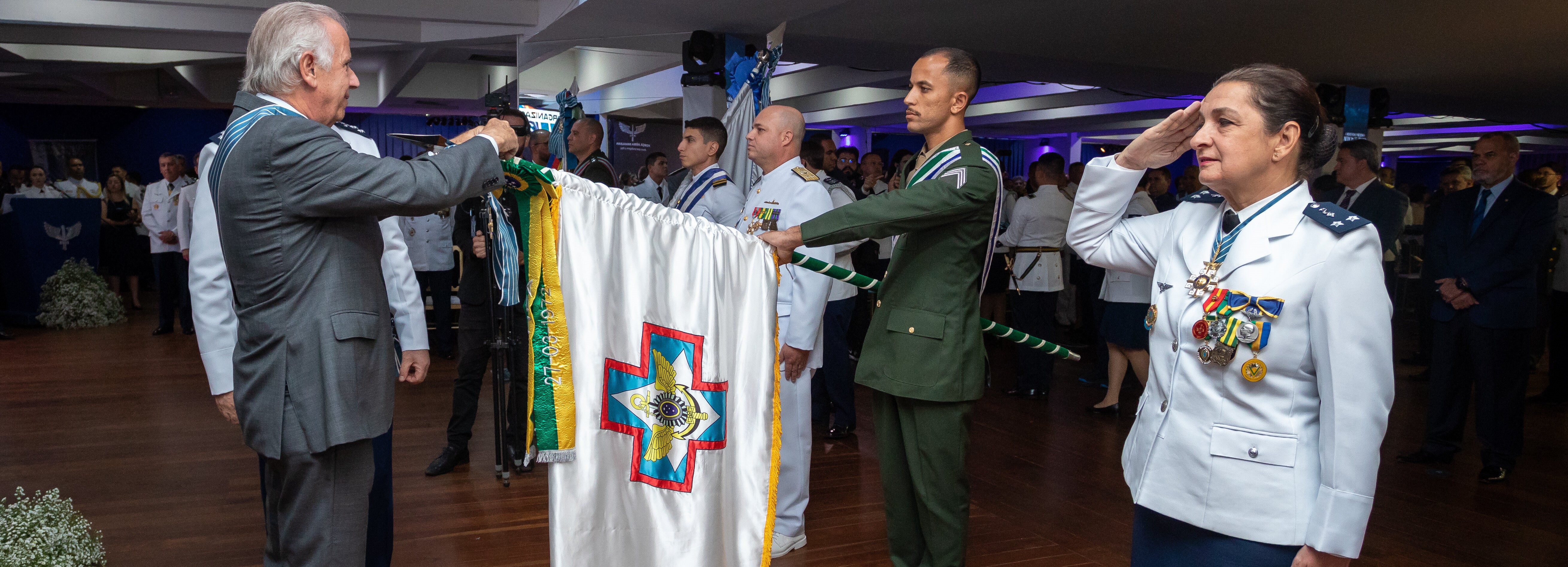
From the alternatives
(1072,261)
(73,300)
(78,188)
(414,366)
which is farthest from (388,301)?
(78,188)

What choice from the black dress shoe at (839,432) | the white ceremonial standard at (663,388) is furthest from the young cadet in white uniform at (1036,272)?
the white ceremonial standard at (663,388)

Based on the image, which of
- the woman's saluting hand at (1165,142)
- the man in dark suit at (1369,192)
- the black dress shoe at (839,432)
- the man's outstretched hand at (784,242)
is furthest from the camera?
the black dress shoe at (839,432)

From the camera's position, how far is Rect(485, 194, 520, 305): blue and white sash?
1.98 metres

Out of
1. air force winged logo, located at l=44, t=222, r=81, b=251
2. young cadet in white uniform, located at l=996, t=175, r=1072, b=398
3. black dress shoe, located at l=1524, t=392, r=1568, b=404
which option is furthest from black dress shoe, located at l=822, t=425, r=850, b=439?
air force winged logo, located at l=44, t=222, r=81, b=251

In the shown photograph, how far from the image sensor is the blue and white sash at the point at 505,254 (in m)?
1.98

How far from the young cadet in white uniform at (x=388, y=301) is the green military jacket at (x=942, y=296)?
1.11 metres

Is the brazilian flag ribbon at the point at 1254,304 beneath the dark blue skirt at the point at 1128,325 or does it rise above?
above

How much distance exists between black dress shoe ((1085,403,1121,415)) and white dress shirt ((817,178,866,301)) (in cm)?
157

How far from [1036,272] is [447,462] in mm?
3783

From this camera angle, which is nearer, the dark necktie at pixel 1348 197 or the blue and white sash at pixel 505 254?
the blue and white sash at pixel 505 254

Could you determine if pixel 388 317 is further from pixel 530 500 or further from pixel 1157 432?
pixel 530 500

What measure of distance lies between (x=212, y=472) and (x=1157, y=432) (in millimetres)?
4018

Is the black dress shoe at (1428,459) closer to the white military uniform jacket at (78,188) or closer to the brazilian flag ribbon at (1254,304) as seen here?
the brazilian flag ribbon at (1254,304)

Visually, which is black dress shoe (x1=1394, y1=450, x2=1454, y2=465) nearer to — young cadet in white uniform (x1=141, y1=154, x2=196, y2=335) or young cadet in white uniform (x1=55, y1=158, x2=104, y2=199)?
young cadet in white uniform (x1=141, y1=154, x2=196, y2=335)
